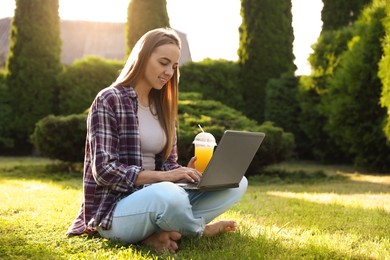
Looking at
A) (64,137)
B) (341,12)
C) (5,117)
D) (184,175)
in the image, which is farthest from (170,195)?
(341,12)

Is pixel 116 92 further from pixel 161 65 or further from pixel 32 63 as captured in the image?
pixel 32 63

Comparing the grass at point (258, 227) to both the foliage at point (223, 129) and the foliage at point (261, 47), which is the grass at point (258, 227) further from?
the foliage at point (261, 47)

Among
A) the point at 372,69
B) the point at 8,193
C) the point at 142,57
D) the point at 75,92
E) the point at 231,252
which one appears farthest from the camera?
the point at 75,92

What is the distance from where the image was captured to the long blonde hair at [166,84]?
10.0ft

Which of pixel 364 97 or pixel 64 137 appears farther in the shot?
pixel 364 97

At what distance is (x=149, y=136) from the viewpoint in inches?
124

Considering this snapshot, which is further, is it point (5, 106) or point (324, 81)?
point (5, 106)

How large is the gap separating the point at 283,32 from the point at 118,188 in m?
9.96

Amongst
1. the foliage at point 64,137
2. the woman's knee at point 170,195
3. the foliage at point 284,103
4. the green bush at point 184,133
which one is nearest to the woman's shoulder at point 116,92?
the woman's knee at point 170,195

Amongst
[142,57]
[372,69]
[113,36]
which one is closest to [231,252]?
[142,57]

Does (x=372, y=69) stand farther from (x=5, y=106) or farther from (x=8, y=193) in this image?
(x=5, y=106)

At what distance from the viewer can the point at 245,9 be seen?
40.3 ft

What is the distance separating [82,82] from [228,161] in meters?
9.90

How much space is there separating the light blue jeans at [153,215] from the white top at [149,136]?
36cm
